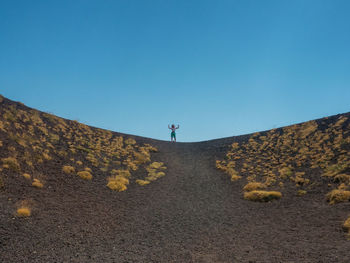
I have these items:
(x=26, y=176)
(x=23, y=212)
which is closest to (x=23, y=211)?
(x=23, y=212)

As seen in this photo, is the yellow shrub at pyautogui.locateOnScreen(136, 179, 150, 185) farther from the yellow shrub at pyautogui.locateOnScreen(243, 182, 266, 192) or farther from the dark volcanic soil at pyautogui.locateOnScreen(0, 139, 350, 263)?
the yellow shrub at pyautogui.locateOnScreen(243, 182, 266, 192)

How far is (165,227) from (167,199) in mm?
4118

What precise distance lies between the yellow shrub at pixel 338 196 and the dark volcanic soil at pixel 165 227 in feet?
1.51

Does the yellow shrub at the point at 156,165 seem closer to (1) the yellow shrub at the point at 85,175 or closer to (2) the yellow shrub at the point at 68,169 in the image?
(1) the yellow shrub at the point at 85,175

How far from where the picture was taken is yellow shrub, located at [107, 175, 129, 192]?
51.2ft

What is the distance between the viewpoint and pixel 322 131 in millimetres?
24734

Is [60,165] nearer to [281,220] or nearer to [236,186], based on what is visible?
[236,186]

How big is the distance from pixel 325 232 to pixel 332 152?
40.0 feet

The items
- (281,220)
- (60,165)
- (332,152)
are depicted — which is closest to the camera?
(281,220)

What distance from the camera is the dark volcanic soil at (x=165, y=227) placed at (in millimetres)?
7785

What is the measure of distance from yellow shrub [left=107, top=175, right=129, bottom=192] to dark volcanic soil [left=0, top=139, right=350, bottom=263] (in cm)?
58

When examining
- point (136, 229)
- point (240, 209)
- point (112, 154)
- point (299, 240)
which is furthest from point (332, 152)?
point (112, 154)

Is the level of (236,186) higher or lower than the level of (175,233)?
higher

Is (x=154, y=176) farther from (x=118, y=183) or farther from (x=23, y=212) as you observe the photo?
(x=23, y=212)
